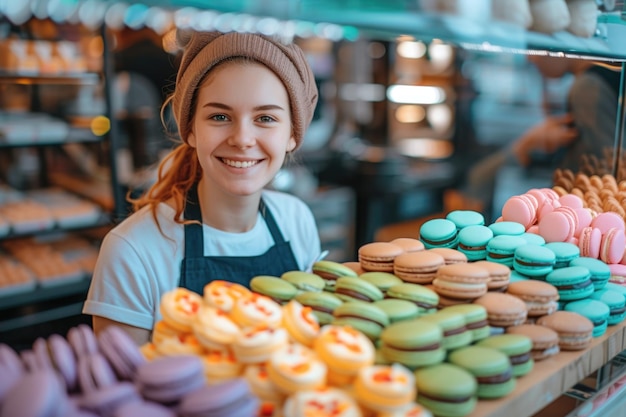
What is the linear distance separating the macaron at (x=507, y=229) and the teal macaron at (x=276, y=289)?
1.72 ft

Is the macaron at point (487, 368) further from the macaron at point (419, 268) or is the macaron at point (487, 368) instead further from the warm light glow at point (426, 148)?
the warm light glow at point (426, 148)

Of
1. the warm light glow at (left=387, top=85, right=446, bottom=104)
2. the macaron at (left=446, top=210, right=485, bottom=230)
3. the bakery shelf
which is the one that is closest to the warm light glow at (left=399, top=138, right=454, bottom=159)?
the warm light glow at (left=387, top=85, right=446, bottom=104)

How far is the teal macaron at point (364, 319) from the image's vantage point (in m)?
0.83

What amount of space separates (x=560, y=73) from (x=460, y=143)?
16.2 ft

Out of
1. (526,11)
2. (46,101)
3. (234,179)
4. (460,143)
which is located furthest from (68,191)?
(460,143)

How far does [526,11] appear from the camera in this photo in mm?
1323

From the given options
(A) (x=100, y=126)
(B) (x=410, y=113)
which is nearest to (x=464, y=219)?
(A) (x=100, y=126)

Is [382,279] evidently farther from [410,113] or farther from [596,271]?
[410,113]

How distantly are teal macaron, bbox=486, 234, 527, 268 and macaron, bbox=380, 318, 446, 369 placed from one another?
1.35ft

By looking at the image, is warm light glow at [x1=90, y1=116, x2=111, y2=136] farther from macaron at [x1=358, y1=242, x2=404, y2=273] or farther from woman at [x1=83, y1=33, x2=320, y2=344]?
macaron at [x1=358, y1=242, x2=404, y2=273]

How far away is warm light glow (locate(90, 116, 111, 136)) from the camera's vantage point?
147 inches

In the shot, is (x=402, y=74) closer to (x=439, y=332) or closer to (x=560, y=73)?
(x=560, y=73)

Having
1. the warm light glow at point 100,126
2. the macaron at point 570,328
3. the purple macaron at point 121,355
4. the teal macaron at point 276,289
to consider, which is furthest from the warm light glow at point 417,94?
the purple macaron at point 121,355

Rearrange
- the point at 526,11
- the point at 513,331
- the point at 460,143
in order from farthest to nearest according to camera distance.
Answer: the point at 460,143
the point at 526,11
the point at 513,331
